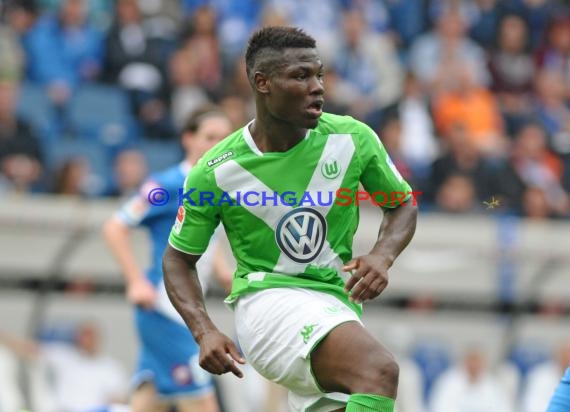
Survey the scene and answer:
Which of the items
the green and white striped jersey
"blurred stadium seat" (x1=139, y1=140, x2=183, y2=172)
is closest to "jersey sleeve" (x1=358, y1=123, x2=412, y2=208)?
the green and white striped jersey

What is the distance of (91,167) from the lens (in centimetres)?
1414

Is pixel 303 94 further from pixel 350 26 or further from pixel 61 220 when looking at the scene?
pixel 350 26

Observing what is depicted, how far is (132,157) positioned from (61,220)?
1.14 m

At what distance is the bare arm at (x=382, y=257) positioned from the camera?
557 centimetres

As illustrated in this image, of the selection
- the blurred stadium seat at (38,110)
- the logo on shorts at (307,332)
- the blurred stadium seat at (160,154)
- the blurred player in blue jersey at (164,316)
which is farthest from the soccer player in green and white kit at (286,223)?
the blurred stadium seat at (38,110)

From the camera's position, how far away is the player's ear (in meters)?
5.91

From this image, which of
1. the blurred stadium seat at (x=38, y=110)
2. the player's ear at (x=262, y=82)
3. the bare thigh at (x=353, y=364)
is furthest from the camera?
the blurred stadium seat at (x=38, y=110)

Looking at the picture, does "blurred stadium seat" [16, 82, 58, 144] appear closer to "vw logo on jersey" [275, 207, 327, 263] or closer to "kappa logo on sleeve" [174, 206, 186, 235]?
"kappa logo on sleeve" [174, 206, 186, 235]

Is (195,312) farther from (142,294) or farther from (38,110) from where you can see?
(38,110)

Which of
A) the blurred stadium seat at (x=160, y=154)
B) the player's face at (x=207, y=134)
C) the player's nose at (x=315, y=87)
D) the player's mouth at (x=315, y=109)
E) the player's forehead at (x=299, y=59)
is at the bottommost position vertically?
the blurred stadium seat at (x=160, y=154)

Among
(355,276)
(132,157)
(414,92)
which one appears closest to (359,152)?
(355,276)

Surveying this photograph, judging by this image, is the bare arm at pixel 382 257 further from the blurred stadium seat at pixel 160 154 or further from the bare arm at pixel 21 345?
the blurred stadium seat at pixel 160 154

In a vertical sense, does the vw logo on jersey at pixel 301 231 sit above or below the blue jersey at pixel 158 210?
above


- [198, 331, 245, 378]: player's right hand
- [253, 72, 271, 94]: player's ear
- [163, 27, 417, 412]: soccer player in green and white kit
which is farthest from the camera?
[253, 72, 271, 94]: player's ear
